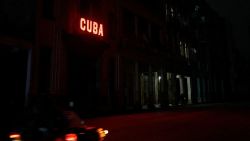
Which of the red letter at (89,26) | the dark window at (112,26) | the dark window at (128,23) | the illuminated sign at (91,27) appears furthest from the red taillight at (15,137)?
the dark window at (128,23)

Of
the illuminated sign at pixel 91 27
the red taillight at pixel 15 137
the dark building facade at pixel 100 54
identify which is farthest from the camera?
the illuminated sign at pixel 91 27

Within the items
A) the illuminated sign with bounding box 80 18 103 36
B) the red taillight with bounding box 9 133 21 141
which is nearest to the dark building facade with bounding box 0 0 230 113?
the illuminated sign with bounding box 80 18 103 36

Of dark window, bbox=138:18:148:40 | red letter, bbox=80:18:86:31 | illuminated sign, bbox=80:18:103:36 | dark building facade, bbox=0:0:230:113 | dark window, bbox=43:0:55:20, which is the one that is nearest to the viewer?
dark building facade, bbox=0:0:230:113

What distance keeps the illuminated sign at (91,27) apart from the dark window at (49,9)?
2.55 meters

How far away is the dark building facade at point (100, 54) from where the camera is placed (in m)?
17.1

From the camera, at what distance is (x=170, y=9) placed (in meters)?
39.4

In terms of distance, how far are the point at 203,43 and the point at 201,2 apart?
795 cm

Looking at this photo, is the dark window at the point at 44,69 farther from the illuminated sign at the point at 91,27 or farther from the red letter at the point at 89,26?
the red letter at the point at 89,26

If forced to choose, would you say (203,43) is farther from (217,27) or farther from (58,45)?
(58,45)

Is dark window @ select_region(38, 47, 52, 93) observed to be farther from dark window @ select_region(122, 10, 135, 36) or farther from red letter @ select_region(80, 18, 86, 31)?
dark window @ select_region(122, 10, 135, 36)

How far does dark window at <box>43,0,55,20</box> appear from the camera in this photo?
19609 mm

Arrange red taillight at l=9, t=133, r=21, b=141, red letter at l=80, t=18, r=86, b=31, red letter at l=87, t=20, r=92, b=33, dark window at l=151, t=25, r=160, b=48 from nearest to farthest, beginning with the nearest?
red taillight at l=9, t=133, r=21, b=141
red letter at l=80, t=18, r=86, b=31
red letter at l=87, t=20, r=92, b=33
dark window at l=151, t=25, r=160, b=48

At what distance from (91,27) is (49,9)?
389 centimetres

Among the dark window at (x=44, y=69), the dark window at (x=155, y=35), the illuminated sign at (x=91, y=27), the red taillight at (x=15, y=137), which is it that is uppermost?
the dark window at (x=155, y=35)
